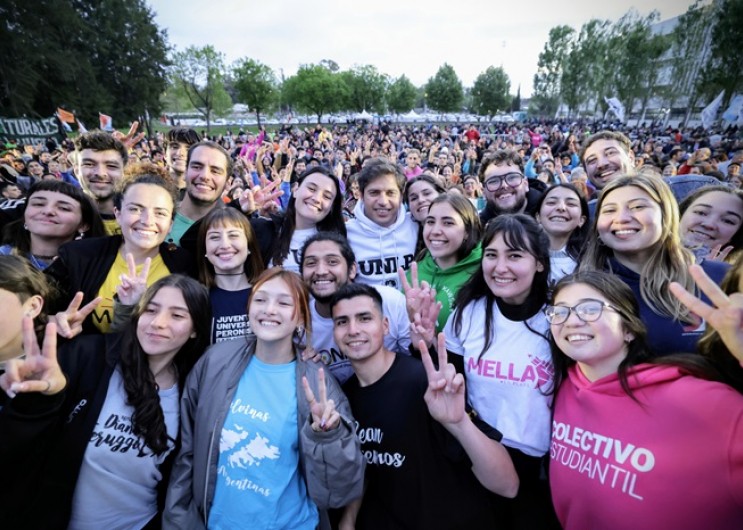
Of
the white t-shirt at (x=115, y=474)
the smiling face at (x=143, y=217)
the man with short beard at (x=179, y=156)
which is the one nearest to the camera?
the white t-shirt at (x=115, y=474)

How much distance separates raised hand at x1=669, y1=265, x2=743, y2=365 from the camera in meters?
1.40

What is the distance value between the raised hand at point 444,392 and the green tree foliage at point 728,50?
47.1 meters

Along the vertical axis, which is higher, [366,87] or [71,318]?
[366,87]

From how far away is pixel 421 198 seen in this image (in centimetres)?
401

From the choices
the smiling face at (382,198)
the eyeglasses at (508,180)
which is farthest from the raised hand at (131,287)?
the eyeglasses at (508,180)

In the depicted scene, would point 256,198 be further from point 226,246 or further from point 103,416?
point 103,416

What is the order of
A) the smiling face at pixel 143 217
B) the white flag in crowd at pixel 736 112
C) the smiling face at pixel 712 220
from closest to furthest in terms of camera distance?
the smiling face at pixel 143 217 → the smiling face at pixel 712 220 → the white flag in crowd at pixel 736 112

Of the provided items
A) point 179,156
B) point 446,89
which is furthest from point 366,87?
point 179,156

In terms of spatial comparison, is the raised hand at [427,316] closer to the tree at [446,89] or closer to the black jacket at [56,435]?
the black jacket at [56,435]

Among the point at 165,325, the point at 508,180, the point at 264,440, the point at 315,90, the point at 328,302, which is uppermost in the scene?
the point at 315,90

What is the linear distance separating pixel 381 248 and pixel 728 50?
47.4m

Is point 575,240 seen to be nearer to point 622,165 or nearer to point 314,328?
point 622,165

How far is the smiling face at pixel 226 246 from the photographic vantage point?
2.85 meters

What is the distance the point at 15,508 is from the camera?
1823mm
